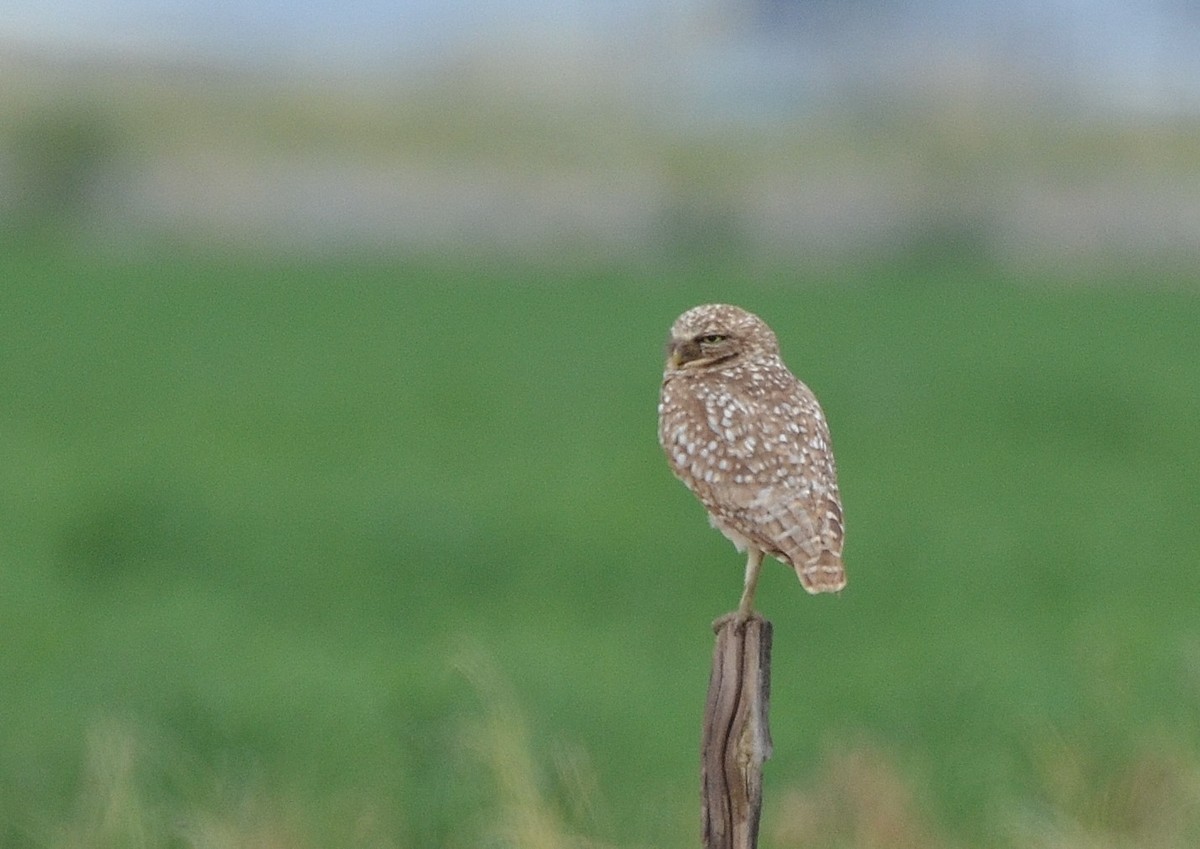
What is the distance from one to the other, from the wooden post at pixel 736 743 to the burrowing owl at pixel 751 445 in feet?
0.60

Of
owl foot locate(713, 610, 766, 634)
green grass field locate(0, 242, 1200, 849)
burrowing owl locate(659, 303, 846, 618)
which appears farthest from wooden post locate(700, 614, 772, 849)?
green grass field locate(0, 242, 1200, 849)

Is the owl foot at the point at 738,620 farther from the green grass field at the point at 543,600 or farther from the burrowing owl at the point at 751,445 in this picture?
the green grass field at the point at 543,600

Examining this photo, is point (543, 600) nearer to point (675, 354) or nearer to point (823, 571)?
point (675, 354)

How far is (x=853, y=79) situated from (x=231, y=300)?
3767 inches

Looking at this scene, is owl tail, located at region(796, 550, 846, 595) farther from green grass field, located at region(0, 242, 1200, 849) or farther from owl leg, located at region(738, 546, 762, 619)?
green grass field, located at region(0, 242, 1200, 849)

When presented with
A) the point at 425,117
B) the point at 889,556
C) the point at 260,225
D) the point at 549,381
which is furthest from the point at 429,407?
the point at 425,117

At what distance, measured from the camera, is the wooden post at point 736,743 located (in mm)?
4094

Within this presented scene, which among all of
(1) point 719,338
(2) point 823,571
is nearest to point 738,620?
(2) point 823,571

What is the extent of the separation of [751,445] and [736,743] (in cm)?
62

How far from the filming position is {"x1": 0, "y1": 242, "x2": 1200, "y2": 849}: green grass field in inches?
291

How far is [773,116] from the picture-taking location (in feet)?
405

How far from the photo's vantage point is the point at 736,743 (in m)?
4.11

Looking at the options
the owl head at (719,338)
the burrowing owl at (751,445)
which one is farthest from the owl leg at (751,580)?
the owl head at (719,338)

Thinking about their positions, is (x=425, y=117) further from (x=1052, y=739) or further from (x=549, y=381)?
(x=1052, y=739)
